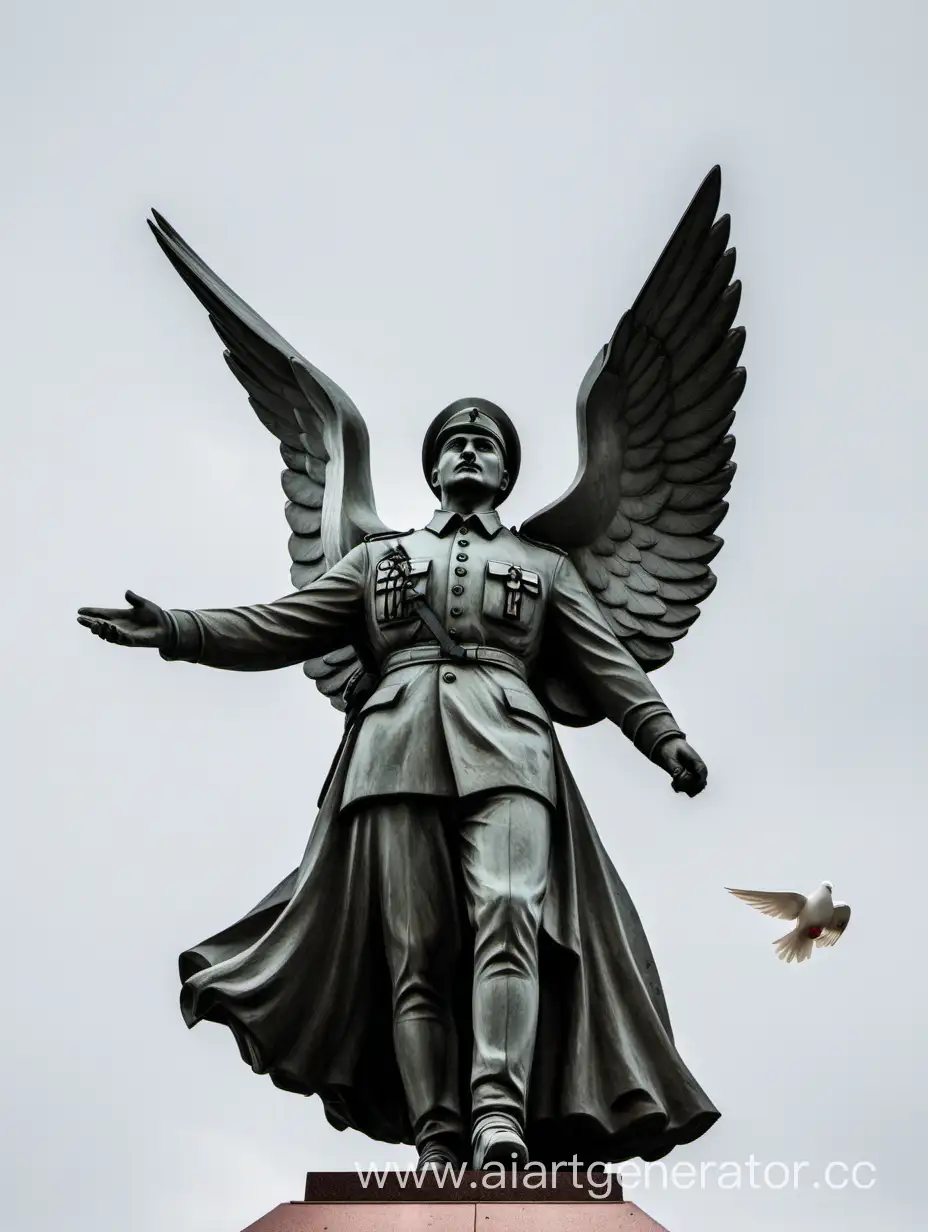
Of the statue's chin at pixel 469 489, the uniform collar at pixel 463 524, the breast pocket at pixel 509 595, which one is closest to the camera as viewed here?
the breast pocket at pixel 509 595

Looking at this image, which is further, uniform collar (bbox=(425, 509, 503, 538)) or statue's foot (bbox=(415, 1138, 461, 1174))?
uniform collar (bbox=(425, 509, 503, 538))

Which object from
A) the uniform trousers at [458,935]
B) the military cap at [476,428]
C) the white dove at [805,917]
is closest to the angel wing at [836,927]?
the white dove at [805,917]

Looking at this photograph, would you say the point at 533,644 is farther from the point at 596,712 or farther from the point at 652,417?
the point at 652,417

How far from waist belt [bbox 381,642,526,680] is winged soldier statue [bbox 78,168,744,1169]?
12 millimetres

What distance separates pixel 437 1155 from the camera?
8.55m

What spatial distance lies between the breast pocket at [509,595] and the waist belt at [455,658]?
16 centimetres

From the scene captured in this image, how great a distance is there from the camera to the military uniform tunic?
366 inches

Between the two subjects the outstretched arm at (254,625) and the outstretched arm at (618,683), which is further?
the outstretched arm at (618,683)

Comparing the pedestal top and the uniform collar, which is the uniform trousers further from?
the uniform collar

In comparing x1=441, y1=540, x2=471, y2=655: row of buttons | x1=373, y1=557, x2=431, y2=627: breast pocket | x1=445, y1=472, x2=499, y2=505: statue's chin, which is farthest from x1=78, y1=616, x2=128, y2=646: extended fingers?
x1=445, y1=472, x2=499, y2=505: statue's chin

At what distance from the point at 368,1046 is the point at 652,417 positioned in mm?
3614

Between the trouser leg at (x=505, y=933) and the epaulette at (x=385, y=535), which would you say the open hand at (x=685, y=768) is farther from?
the epaulette at (x=385, y=535)

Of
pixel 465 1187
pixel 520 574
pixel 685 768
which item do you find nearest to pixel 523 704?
pixel 520 574

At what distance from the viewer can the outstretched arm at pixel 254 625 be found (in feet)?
30.3
